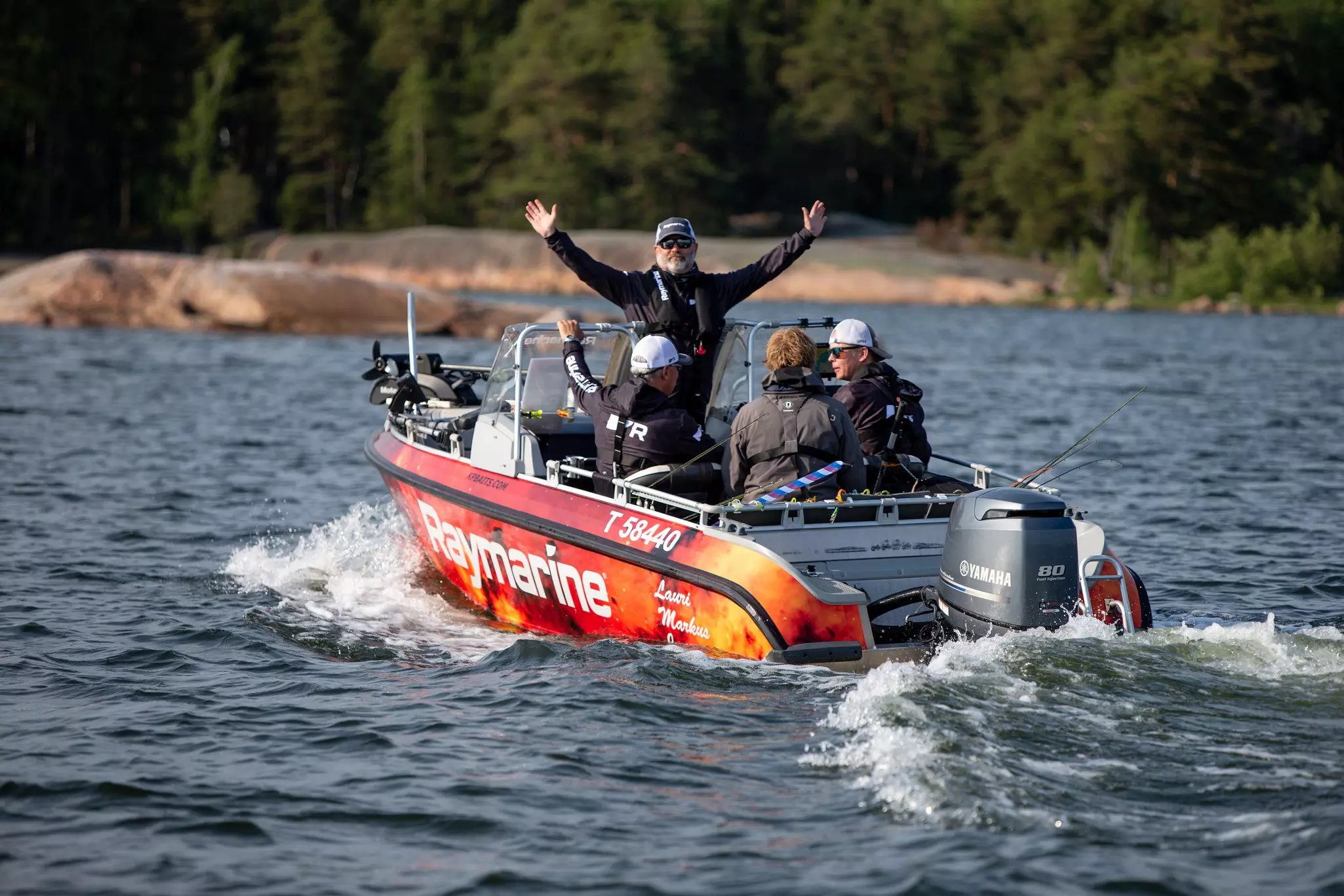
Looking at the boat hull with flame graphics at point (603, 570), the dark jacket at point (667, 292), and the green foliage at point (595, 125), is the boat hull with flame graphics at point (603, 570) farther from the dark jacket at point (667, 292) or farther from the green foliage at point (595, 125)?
the green foliage at point (595, 125)

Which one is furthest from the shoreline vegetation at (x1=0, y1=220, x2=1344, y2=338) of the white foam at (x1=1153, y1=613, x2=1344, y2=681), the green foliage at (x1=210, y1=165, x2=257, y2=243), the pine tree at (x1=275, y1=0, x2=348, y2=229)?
the white foam at (x1=1153, y1=613, x2=1344, y2=681)

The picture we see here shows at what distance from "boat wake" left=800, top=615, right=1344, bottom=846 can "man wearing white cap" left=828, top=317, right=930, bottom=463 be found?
2091 millimetres

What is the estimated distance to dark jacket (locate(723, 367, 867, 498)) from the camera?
7902mm

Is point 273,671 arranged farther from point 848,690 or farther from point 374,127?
point 374,127

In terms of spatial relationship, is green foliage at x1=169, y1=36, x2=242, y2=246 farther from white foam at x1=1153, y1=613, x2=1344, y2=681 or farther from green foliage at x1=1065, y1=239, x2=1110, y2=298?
white foam at x1=1153, y1=613, x2=1344, y2=681

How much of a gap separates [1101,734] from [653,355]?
3.11m

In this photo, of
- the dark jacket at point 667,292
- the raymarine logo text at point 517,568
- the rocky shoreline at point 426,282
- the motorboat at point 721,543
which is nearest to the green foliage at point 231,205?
the rocky shoreline at point 426,282

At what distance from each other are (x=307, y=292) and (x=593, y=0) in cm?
4358

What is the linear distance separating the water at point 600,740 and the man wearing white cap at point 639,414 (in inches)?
43.8

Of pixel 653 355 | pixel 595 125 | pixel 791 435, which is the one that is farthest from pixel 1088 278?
pixel 791 435

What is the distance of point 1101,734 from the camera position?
6.36 metres

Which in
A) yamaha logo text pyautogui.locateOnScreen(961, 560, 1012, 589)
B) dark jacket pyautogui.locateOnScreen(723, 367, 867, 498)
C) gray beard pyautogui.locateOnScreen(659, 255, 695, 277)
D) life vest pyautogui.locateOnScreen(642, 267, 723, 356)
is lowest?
yamaha logo text pyautogui.locateOnScreen(961, 560, 1012, 589)

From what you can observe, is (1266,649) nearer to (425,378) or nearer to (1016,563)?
(1016,563)

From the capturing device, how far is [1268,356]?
101 ft
